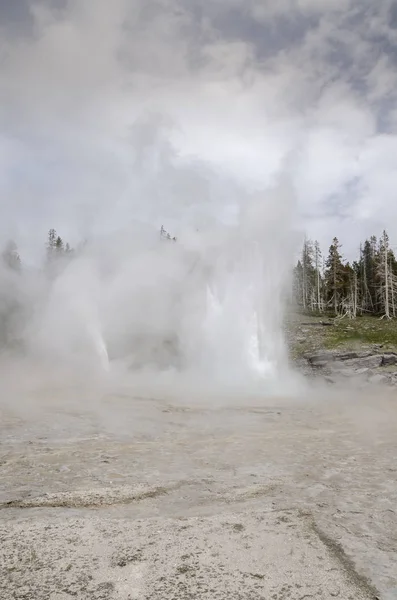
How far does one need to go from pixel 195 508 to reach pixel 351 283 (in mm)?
49353

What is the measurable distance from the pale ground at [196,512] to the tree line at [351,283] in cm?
3338

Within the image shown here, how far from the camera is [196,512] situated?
4.76 meters

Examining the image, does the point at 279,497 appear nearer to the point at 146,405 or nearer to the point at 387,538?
the point at 387,538

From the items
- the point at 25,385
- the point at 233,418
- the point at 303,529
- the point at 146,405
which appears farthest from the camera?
the point at 25,385

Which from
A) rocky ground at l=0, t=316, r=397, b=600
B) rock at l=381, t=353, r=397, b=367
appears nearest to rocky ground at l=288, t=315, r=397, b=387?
rock at l=381, t=353, r=397, b=367

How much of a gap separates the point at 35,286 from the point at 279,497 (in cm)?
2129

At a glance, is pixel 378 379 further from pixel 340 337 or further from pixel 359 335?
pixel 359 335

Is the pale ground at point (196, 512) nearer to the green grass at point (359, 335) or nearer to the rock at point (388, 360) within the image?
the rock at point (388, 360)

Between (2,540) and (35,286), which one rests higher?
(35,286)

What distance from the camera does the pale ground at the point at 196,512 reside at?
3324 millimetres

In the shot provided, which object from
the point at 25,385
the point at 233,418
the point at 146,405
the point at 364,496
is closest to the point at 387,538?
the point at 364,496

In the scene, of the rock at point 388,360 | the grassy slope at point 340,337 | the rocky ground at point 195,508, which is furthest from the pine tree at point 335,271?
the rocky ground at point 195,508

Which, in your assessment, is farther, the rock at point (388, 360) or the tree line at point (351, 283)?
the tree line at point (351, 283)

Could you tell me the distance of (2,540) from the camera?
13.1 ft
